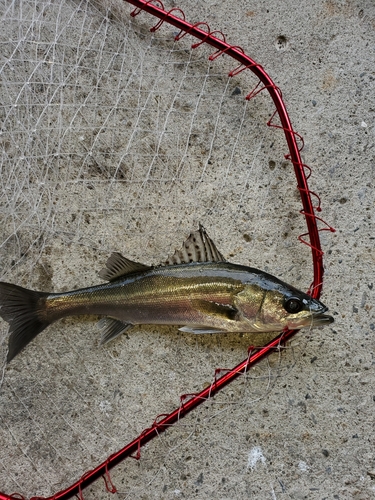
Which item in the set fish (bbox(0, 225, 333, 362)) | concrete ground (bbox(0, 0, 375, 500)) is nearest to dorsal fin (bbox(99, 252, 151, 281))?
fish (bbox(0, 225, 333, 362))

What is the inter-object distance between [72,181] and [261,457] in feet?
5.18

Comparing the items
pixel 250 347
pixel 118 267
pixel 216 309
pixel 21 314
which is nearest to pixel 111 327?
pixel 118 267

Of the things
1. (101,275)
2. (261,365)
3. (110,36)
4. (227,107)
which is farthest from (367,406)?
(110,36)

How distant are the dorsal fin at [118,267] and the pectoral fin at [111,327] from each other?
0.65 feet

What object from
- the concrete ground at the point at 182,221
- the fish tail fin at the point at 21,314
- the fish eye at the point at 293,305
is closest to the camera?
the fish eye at the point at 293,305

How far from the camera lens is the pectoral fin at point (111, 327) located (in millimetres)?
2102

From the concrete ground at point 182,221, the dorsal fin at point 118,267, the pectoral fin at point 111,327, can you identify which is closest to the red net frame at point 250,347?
the concrete ground at point 182,221

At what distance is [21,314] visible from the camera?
203cm

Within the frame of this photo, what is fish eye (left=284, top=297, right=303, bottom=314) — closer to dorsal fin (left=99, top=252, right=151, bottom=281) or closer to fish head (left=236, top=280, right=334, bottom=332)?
fish head (left=236, top=280, right=334, bottom=332)

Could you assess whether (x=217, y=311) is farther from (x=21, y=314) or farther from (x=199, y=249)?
(x=21, y=314)

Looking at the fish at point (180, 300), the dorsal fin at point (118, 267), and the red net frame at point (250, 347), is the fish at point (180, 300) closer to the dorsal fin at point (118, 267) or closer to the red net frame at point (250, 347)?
the dorsal fin at point (118, 267)

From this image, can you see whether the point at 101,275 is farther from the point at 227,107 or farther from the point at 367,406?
the point at 367,406

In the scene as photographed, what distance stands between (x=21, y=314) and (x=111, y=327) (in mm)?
395

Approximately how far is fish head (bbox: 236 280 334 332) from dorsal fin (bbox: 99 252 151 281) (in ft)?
1.59
